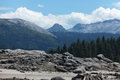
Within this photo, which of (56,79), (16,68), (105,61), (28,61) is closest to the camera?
(56,79)

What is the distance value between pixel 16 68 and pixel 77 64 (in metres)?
21.7

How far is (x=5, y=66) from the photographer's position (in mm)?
73750

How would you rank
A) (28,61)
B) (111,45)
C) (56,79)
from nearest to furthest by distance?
(56,79) → (28,61) → (111,45)

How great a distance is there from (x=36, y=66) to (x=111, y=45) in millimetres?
75923

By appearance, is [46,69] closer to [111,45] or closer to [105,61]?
[105,61]

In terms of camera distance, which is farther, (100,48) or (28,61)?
(100,48)

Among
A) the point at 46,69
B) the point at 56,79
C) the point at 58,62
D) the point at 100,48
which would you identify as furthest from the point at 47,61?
the point at 100,48

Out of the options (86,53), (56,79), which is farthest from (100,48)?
(56,79)

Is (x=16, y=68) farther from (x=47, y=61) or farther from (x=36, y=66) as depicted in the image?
(x=47, y=61)

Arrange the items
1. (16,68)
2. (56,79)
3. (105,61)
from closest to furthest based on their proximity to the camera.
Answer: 1. (56,79)
2. (16,68)
3. (105,61)

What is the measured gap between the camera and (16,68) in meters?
70.1

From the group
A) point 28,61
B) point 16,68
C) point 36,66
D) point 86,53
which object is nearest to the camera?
point 16,68

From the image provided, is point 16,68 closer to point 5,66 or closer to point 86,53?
point 5,66

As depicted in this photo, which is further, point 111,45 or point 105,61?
point 111,45
